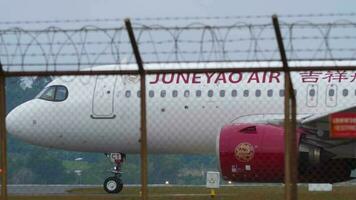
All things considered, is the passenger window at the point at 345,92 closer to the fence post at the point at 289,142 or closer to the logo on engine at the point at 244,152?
the logo on engine at the point at 244,152

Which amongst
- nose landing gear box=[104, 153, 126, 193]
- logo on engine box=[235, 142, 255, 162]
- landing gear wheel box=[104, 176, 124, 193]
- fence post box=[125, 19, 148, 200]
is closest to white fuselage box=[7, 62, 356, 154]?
nose landing gear box=[104, 153, 126, 193]

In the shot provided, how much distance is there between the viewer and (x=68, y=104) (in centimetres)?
2900

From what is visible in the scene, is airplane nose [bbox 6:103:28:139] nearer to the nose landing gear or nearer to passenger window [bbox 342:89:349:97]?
the nose landing gear

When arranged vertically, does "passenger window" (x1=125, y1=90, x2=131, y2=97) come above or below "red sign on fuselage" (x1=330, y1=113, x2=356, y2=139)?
above

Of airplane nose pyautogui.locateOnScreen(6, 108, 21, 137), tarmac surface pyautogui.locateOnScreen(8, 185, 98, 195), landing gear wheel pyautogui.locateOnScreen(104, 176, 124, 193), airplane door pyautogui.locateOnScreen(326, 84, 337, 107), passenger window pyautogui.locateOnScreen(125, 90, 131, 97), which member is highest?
passenger window pyautogui.locateOnScreen(125, 90, 131, 97)

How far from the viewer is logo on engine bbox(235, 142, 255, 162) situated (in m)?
20.5

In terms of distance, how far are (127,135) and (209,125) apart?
93.2 inches

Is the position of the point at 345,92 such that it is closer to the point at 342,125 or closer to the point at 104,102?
the point at 104,102

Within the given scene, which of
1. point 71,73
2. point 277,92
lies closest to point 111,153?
point 277,92

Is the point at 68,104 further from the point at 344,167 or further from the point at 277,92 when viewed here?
the point at 344,167

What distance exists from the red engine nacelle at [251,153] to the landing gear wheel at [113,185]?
8.69m

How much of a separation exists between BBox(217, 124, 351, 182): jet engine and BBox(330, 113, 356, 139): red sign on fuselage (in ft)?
22.8

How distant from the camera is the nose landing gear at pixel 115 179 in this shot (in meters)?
→ 29.3

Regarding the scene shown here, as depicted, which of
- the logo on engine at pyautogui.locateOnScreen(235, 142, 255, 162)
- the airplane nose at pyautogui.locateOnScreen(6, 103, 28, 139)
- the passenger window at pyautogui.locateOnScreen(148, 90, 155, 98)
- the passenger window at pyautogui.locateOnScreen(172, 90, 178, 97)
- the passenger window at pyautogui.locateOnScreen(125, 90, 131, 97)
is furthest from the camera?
the airplane nose at pyautogui.locateOnScreen(6, 103, 28, 139)
